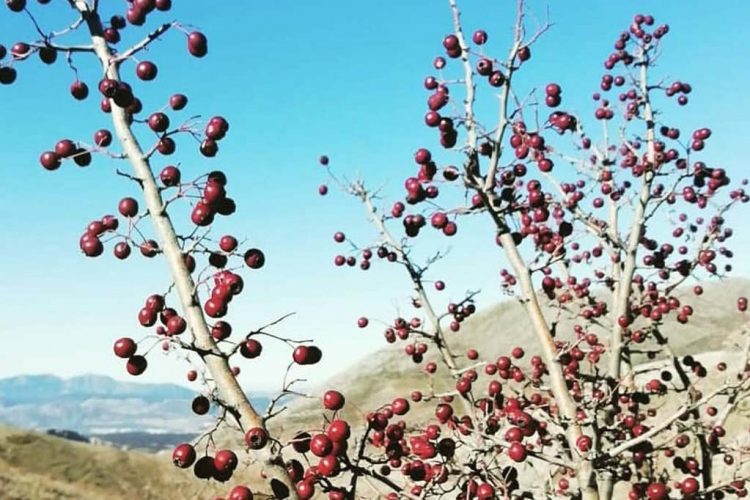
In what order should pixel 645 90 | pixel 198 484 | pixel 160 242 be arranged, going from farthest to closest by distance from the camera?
pixel 198 484 < pixel 645 90 < pixel 160 242

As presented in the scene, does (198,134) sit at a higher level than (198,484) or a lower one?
higher

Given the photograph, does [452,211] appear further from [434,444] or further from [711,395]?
[711,395]

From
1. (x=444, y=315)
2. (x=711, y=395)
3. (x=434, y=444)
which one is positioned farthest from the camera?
(x=444, y=315)

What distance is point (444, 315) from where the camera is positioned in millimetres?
7914

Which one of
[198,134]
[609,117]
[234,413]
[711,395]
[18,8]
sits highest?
[609,117]

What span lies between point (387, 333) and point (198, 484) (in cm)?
1873

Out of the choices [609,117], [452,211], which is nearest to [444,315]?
[452,211]

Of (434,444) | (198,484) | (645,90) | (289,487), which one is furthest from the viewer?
(198,484)

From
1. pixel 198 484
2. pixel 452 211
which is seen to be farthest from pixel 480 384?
pixel 452 211

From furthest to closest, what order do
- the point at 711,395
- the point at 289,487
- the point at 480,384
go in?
the point at 480,384 → the point at 711,395 → the point at 289,487

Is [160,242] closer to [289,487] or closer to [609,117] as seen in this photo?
[289,487]

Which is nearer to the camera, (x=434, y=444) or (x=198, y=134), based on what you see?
(x=198, y=134)

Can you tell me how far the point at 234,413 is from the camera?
329 centimetres

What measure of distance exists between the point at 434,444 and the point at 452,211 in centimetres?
248
